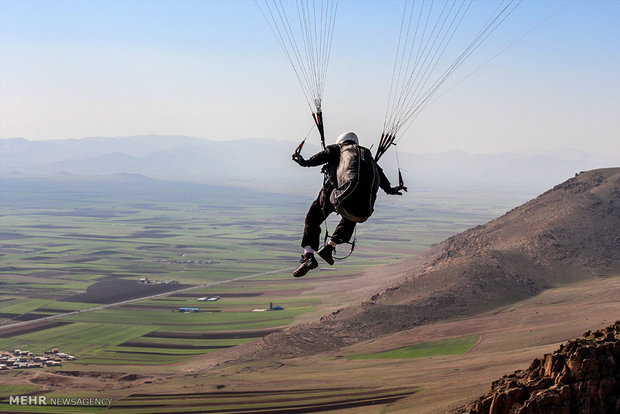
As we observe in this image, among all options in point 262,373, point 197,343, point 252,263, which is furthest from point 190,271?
point 262,373

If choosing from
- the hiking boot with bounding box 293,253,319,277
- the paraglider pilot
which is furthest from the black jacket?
the hiking boot with bounding box 293,253,319,277

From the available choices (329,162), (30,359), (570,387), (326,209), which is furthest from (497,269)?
(329,162)

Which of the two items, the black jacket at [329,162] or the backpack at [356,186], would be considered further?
the black jacket at [329,162]

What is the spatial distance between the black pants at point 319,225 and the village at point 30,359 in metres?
75.5

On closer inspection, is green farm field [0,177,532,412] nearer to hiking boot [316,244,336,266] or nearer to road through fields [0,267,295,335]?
road through fields [0,267,295,335]

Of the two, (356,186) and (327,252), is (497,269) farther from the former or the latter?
(356,186)

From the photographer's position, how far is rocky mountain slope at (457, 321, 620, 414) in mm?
32500

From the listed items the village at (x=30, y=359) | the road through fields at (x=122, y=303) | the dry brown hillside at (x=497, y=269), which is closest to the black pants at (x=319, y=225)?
the dry brown hillside at (x=497, y=269)

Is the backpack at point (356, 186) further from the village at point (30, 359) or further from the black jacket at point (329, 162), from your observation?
the village at point (30, 359)

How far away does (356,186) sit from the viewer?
1574cm

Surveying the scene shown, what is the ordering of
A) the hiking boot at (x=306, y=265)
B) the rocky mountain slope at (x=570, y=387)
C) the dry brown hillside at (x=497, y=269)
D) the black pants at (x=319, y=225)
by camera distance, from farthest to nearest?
the dry brown hillside at (x=497, y=269)
the rocky mountain slope at (x=570, y=387)
the black pants at (x=319, y=225)
the hiking boot at (x=306, y=265)

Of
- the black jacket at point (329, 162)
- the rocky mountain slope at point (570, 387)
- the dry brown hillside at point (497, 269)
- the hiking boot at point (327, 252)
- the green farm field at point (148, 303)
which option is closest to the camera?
the black jacket at point (329, 162)

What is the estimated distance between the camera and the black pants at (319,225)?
16844mm

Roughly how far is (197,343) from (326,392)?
112ft
